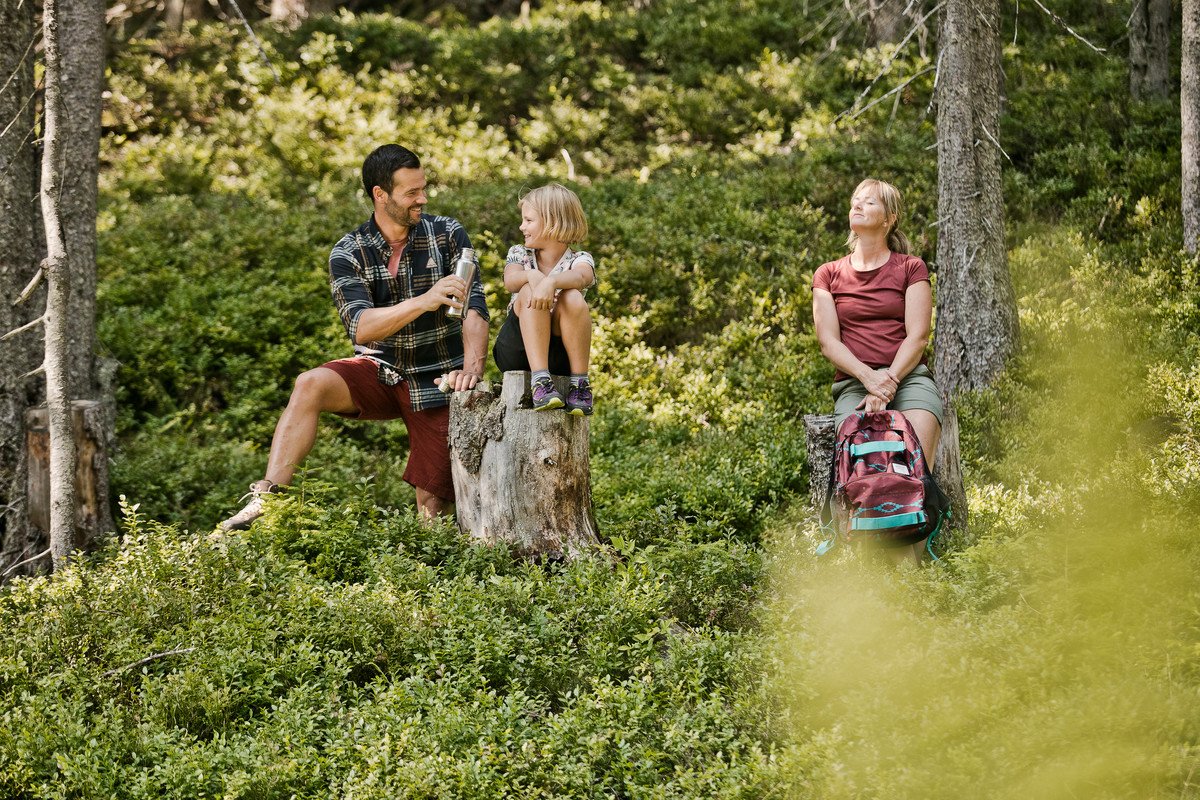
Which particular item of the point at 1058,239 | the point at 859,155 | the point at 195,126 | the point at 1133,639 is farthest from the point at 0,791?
the point at 195,126

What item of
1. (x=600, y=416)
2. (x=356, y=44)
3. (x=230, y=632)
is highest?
(x=356, y=44)

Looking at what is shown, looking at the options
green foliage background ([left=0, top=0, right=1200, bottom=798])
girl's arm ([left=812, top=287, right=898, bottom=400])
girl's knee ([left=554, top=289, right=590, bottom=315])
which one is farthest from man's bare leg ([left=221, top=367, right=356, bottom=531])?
girl's arm ([left=812, top=287, right=898, bottom=400])

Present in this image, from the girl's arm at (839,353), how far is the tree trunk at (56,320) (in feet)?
14.2

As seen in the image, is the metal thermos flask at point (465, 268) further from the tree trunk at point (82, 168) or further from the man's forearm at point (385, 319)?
the tree trunk at point (82, 168)

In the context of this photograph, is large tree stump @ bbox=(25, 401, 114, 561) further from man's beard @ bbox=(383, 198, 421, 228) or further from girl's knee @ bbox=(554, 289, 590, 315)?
girl's knee @ bbox=(554, 289, 590, 315)

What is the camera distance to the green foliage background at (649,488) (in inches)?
166

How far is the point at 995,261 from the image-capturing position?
8.70 m

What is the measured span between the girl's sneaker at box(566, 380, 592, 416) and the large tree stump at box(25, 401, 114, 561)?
3.11 metres

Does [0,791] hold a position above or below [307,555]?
below

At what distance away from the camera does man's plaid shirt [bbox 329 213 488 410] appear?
655 cm

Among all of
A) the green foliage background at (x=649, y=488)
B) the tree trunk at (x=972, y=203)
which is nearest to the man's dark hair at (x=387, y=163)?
the green foliage background at (x=649, y=488)

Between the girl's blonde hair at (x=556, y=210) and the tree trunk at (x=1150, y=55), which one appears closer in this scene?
the girl's blonde hair at (x=556, y=210)

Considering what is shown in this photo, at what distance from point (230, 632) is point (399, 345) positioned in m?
2.16

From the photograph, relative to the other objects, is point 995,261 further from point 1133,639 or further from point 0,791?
point 0,791
